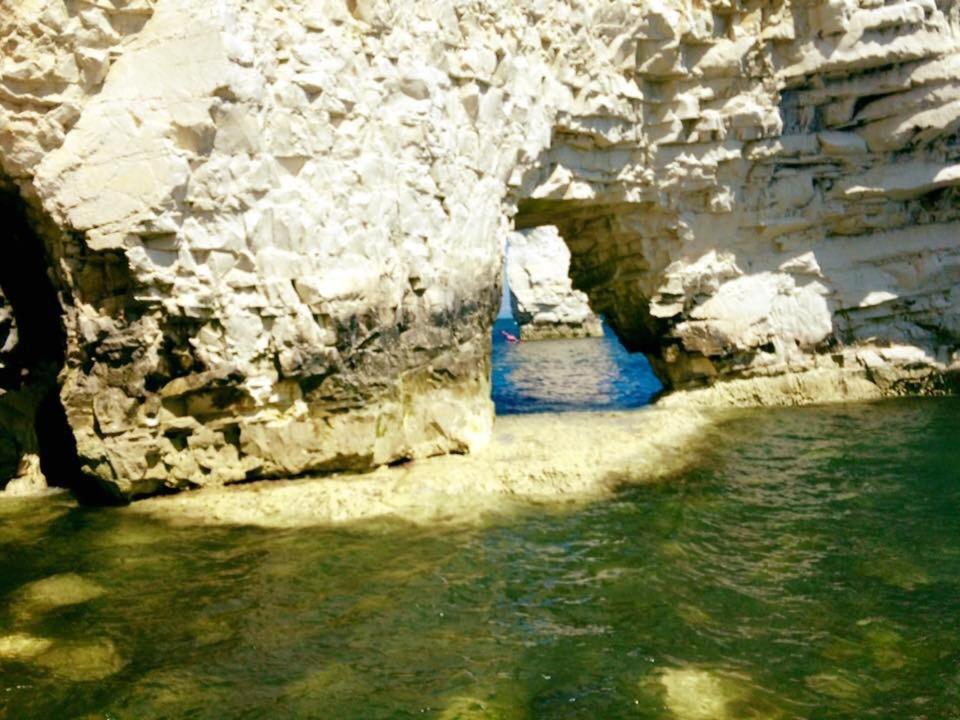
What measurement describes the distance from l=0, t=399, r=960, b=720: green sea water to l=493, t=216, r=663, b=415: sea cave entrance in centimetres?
700

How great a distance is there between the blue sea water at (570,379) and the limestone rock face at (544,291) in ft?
21.7

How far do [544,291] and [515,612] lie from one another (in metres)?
42.4

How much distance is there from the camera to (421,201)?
45.1 feet

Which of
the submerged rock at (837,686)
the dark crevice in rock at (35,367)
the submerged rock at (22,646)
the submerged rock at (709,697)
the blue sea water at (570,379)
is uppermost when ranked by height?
the dark crevice in rock at (35,367)

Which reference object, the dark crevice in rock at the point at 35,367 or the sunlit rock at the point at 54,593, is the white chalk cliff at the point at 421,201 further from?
the sunlit rock at the point at 54,593

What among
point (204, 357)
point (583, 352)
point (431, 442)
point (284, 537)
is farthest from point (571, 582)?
point (583, 352)

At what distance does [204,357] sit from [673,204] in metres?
12.1

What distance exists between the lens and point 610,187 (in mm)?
18312

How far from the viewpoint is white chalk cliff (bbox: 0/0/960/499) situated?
450 inches

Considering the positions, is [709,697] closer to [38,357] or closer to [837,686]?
[837,686]

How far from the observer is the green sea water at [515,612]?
695 cm

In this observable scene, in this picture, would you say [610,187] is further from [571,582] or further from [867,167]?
[571,582]

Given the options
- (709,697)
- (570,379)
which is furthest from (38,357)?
(570,379)

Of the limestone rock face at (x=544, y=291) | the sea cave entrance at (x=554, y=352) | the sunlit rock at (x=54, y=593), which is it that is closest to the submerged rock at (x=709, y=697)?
the sunlit rock at (x=54, y=593)
